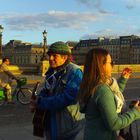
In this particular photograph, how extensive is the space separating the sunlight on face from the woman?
734 mm

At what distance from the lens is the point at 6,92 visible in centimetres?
1431

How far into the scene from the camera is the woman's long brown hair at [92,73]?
3479 mm

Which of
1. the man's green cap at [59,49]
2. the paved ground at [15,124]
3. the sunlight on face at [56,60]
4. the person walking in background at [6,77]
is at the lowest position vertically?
the paved ground at [15,124]

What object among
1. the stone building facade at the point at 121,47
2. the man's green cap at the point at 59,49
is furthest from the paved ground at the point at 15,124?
the stone building facade at the point at 121,47

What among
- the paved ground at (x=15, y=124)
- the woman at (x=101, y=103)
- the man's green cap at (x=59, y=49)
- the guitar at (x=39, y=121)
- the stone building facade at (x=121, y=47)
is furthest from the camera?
the stone building facade at (x=121, y=47)

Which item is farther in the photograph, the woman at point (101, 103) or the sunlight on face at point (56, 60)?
the sunlight on face at point (56, 60)

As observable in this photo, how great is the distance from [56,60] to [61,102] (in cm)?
46

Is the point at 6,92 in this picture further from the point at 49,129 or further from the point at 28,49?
the point at 28,49

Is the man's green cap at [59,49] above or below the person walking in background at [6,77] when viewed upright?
above

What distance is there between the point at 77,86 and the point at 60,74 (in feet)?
0.79

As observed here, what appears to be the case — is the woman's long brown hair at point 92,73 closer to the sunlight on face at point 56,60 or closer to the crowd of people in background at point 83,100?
the crowd of people in background at point 83,100

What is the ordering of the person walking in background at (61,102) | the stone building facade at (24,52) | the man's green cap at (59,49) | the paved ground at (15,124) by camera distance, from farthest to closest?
1. the stone building facade at (24,52)
2. the paved ground at (15,124)
3. the man's green cap at (59,49)
4. the person walking in background at (61,102)

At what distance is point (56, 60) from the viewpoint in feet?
14.0

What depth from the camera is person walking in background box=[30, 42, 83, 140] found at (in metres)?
4.04
